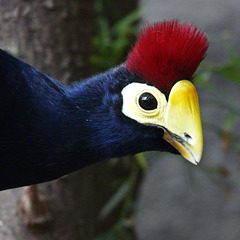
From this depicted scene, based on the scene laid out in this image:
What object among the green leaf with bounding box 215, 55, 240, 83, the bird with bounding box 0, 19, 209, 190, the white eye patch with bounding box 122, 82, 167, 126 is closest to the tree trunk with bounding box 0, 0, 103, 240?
the bird with bounding box 0, 19, 209, 190

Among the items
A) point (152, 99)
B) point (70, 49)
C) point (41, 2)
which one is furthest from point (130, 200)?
point (152, 99)

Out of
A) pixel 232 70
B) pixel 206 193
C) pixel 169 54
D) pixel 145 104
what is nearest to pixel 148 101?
pixel 145 104

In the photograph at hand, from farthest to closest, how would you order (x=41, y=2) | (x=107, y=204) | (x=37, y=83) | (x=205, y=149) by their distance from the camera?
(x=205, y=149) < (x=107, y=204) < (x=41, y=2) < (x=37, y=83)

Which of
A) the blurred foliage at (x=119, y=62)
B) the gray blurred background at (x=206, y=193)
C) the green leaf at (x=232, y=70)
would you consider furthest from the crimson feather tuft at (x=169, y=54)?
the gray blurred background at (x=206, y=193)

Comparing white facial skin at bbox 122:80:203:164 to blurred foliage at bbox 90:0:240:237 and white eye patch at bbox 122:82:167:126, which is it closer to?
white eye patch at bbox 122:82:167:126

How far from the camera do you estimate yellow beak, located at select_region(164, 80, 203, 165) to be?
1.18 m

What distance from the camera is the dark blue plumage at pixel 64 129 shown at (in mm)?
1239

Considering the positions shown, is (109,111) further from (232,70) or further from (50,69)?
(232,70)

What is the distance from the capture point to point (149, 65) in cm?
121

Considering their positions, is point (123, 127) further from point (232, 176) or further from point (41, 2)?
point (232, 176)

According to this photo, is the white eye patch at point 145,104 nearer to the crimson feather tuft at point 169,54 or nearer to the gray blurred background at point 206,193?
the crimson feather tuft at point 169,54

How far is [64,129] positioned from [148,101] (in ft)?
0.71

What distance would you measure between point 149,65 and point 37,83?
291 millimetres

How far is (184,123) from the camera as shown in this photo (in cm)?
118
